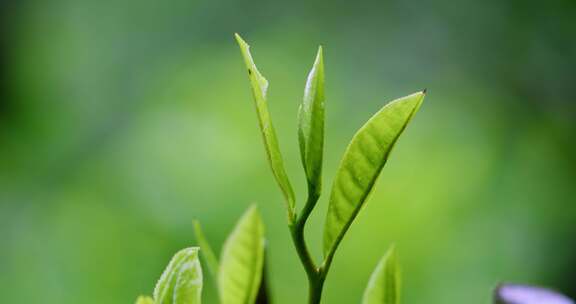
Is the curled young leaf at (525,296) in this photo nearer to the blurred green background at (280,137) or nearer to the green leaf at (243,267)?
the green leaf at (243,267)

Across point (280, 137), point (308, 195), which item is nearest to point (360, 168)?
point (308, 195)

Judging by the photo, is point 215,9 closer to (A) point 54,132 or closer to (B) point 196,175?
(A) point 54,132

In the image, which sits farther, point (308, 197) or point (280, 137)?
point (280, 137)

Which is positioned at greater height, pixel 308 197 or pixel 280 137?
pixel 308 197

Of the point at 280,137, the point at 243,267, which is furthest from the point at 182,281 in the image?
the point at 280,137

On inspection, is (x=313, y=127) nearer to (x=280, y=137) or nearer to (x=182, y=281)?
(x=182, y=281)

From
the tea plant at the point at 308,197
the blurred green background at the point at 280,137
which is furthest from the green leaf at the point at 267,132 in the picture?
the blurred green background at the point at 280,137
